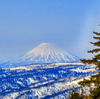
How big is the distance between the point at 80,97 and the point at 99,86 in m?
12.0

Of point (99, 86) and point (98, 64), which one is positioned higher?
point (98, 64)

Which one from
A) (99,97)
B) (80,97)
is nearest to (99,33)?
(99,97)

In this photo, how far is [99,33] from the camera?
22.8m

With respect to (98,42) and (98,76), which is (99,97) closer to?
(98,76)

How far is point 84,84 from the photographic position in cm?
A: 2277

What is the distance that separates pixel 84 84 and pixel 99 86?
5.48 ft

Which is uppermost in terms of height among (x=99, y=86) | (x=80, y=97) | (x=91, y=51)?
(x=91, y=51)

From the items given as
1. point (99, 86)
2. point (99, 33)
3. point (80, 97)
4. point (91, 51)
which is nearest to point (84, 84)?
point (99, 86)

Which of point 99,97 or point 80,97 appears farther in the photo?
point 80,97

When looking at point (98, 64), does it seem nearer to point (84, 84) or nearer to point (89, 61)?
point (89, 61)

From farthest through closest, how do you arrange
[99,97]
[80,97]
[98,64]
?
[80,97]
[98,64]
[99,97]

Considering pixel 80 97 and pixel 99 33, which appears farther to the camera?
pixel 80 97

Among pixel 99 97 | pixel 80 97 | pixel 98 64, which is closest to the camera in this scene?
pixel 99 97

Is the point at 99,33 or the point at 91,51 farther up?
the point at 99,33
